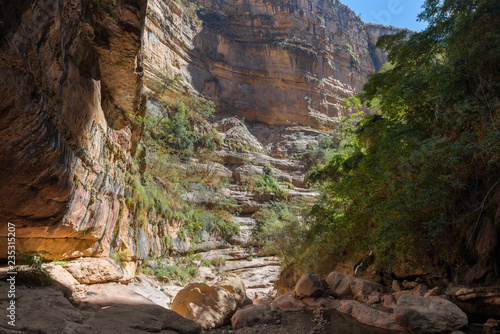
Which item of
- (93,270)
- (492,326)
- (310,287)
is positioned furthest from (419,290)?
(93,270)

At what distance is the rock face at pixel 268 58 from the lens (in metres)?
33.2

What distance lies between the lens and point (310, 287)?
855cm

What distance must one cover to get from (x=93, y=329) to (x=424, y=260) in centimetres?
757

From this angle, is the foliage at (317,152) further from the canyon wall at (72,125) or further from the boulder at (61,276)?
the boulder at (61,276)

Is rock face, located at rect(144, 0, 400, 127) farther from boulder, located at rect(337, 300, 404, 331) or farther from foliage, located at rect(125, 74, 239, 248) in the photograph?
boulder, located at rect(337, 300, 404, 331)

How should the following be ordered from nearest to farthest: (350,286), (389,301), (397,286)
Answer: (389,301) → (397,286) → (350,286)

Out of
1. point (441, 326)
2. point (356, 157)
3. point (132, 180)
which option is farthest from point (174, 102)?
point (441, 326)

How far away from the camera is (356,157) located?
461 inches

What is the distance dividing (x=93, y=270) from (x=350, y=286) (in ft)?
24.6

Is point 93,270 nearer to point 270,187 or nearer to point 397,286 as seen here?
point 397,286

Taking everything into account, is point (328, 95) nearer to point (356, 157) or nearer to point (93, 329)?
point (356, 157)

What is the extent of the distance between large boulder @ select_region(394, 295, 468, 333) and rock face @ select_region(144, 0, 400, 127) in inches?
1183

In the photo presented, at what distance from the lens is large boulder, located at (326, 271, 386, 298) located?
312 inches

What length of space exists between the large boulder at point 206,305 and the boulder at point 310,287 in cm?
241
